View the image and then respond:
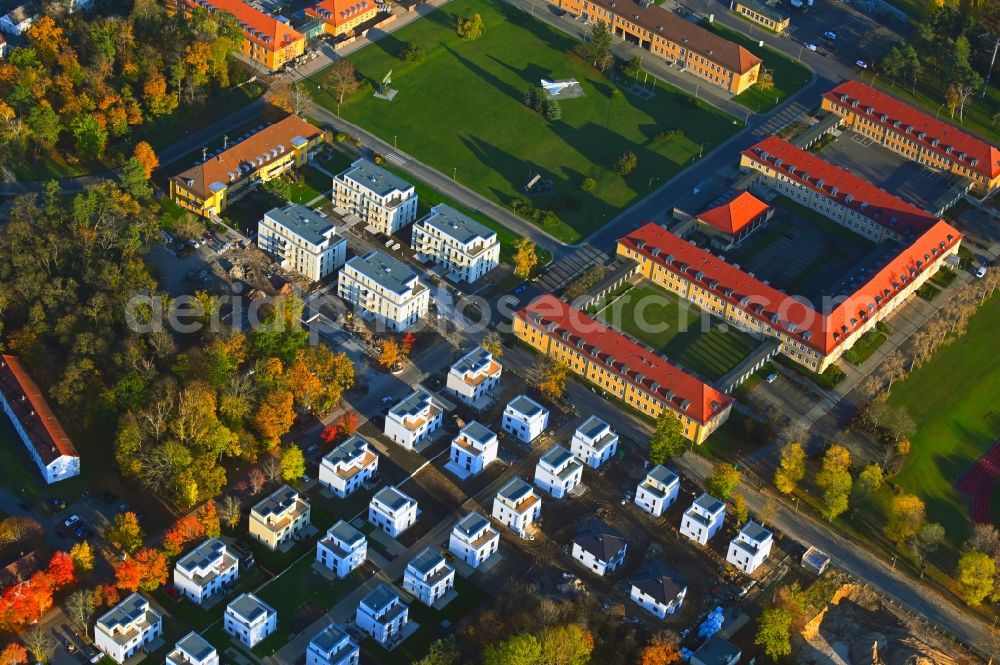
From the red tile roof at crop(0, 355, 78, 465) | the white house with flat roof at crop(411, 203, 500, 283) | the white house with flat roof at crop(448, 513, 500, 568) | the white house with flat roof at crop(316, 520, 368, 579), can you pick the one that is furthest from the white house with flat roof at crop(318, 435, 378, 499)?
the white house with flat roof at crop(411, 203, 500, 283)

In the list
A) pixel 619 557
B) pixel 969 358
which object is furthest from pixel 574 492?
pixel 969 358

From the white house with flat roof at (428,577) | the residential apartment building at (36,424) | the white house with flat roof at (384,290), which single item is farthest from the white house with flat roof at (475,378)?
the residential apartment building at (36,424)

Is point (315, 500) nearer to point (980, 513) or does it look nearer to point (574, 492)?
point (574, 492)

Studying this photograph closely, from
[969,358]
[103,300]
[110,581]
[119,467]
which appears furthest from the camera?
[969,358]

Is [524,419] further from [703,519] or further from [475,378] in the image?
[703,519]

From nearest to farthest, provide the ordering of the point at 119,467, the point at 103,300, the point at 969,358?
the point at 119,467, the point at 103,300, the point at 969,358

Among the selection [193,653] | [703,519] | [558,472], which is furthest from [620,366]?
[193,653]
